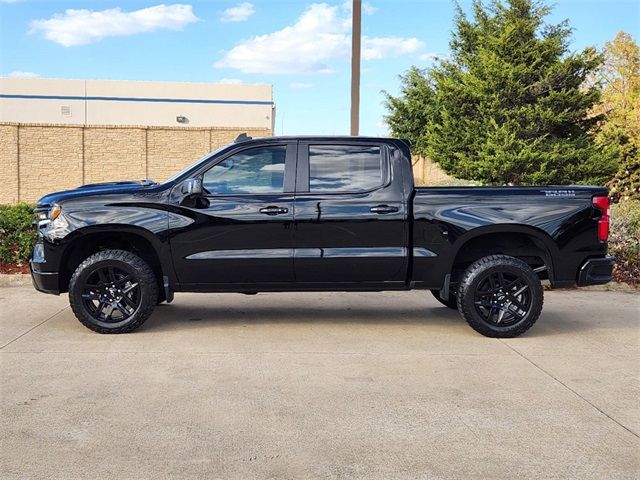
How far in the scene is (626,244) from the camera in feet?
37.0

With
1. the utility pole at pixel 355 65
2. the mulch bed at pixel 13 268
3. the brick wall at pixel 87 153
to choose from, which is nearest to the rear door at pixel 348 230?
the utility pole at pixel 355 65

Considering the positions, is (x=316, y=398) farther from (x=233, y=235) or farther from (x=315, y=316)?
(x=315, y=316)

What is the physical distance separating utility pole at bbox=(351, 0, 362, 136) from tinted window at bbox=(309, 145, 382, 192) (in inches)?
168

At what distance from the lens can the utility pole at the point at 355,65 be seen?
442 inches

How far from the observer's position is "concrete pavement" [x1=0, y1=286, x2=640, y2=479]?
3844mm

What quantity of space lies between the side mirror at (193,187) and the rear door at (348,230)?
3.09ft

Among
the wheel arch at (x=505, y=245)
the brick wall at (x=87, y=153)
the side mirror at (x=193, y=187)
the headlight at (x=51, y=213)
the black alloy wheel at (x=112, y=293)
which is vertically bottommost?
the black alloy wheel at (x=112, y=293)

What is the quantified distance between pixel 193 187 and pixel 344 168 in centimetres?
151

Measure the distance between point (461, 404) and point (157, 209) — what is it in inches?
138

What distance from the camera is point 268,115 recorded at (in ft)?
145

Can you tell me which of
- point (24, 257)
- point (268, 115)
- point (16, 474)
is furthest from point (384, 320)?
point (268, 115)

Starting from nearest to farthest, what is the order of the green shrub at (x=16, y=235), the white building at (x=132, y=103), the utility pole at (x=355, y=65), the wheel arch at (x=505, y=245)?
the wheel arch at (x=505, y=245) → the green shrub at (x=16, y=235) → the utility pole at (x=355, y=65) → the white building at (x=132, y=103)

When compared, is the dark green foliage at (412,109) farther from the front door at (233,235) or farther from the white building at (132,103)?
the front door at (233,235)

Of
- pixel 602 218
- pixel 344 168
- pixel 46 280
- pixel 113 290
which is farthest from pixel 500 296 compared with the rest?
pixel 46 280
